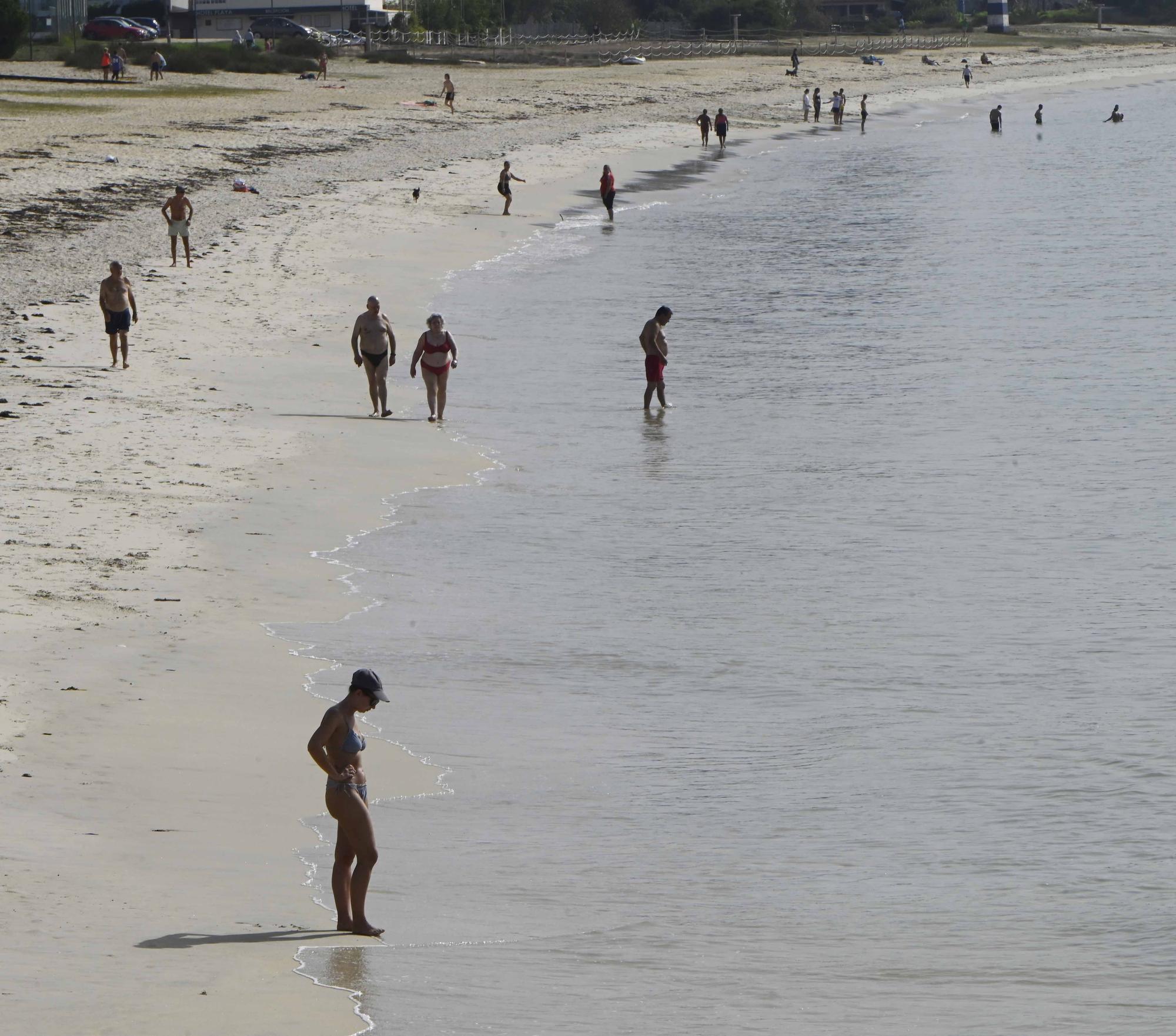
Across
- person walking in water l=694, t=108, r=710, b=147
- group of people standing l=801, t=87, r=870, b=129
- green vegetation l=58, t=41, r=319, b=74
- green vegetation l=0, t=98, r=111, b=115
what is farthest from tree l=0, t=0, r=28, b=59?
group of people standing l=801, t=87, r=870, b=129

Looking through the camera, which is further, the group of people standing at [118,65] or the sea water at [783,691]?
the group of people standing at [118,65]

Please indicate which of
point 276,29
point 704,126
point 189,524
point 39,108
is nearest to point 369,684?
point 189,524

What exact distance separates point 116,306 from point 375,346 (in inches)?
141

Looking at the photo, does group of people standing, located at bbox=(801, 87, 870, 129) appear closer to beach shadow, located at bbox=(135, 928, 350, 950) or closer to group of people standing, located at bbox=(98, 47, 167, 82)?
group of people standing, located at bbox=(98, 47, 167, 82)

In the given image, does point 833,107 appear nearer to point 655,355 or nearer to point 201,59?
Answer: point 201,59

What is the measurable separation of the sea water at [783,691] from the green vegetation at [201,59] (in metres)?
45.1

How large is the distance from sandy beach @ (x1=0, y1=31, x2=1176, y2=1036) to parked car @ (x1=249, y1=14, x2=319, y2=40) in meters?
44.4

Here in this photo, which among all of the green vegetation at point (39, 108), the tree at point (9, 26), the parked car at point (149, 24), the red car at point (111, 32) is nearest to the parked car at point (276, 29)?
the parked car at point (149, 24)

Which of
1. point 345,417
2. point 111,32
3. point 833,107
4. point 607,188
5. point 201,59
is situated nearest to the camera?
point 345,417

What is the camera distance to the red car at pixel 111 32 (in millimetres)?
80250

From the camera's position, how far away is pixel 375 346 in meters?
20.5

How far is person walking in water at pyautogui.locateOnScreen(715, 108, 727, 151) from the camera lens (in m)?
61.8

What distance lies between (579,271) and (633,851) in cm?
2596

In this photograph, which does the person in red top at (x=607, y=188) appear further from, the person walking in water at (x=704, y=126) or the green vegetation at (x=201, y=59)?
the green vegetation at (x=201, y=59)
